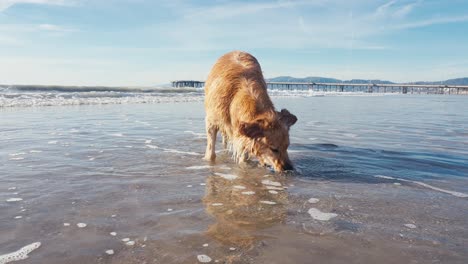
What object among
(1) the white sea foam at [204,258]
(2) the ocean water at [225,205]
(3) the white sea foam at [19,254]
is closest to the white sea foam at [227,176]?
(2) the ocean water at [225,205]

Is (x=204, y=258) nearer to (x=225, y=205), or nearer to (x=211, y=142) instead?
(x=225, y=205)

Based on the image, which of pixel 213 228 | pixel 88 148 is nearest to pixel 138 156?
pixel 88 148

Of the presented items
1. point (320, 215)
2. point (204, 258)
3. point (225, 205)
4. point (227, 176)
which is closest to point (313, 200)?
point (320, 215)

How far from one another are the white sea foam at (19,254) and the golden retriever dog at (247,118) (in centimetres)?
333

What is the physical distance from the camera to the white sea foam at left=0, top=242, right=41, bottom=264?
2.77 meters

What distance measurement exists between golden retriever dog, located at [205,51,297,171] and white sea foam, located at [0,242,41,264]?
3.33 metres

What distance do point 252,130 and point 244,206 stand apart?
1.73m

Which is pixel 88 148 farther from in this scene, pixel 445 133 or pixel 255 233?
pixel 445 133

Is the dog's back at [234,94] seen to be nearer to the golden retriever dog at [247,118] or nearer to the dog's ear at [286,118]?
the golden retriever dog at [247,118]

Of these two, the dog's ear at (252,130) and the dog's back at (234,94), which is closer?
the dog's ear at (252,130)

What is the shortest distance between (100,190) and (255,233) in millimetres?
2288

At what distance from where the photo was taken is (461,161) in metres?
6.52

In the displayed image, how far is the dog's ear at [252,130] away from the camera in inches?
219

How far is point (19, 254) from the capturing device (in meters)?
2.85
